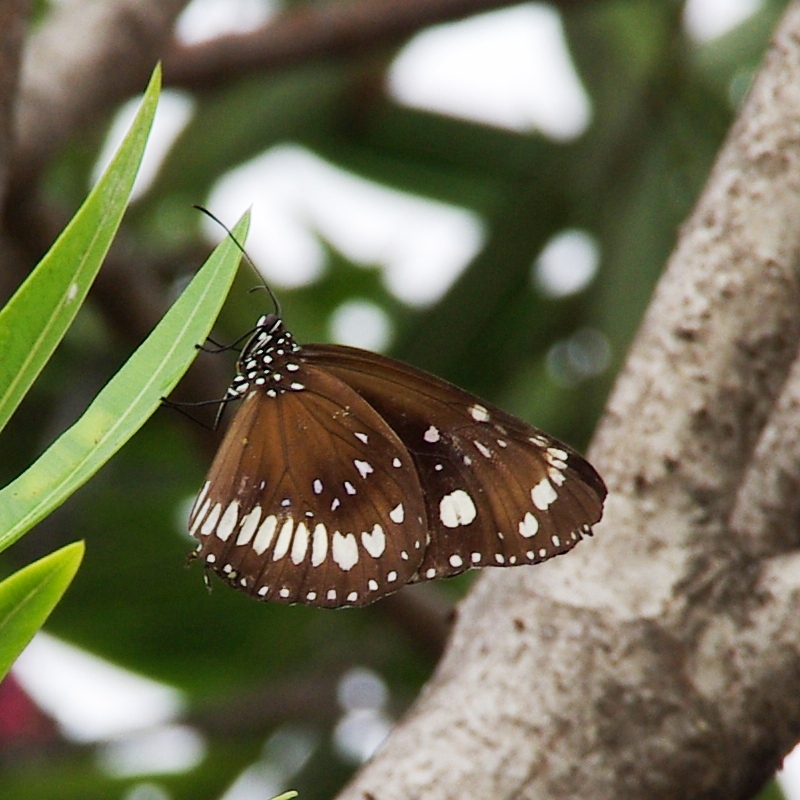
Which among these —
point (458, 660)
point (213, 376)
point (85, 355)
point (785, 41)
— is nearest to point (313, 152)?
point (85, 355)

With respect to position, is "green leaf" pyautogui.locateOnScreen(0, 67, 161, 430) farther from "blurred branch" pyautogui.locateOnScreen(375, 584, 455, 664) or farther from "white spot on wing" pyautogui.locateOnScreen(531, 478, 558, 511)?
"blurred branch" pyautogui.locateOnScreen(375, 584, 455, 664)

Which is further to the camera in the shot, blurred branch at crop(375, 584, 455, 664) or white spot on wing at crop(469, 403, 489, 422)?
blurred branch at crop(375, 584, 455, 664)

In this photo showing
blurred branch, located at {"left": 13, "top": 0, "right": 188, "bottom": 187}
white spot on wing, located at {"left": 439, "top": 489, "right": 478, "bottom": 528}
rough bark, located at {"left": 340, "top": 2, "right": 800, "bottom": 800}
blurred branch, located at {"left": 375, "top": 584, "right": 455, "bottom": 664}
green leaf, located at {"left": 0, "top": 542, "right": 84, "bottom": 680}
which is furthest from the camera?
blurred branch, located at {"left": 375, "top": 584, "right": 455, "bottom": 664}

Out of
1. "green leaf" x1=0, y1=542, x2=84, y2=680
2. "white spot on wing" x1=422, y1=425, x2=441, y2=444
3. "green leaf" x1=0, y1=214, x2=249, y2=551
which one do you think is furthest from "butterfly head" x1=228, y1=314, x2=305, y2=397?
"green leaf" x1=0, y1=542, x2=84, y2=680

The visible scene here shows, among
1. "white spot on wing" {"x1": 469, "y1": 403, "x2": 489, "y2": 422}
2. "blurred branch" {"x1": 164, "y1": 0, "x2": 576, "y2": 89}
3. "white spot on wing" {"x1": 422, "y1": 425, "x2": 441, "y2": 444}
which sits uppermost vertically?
"blurred branch" {"x1": 164, "y1": 0, "x2": 576, "y2": 89}

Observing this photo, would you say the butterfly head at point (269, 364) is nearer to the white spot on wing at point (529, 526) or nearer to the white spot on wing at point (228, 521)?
the white spot on wing at point (228, 521)

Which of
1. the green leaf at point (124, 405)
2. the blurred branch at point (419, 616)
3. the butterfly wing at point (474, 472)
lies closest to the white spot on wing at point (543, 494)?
the butterfly wing at point (474, 472)
